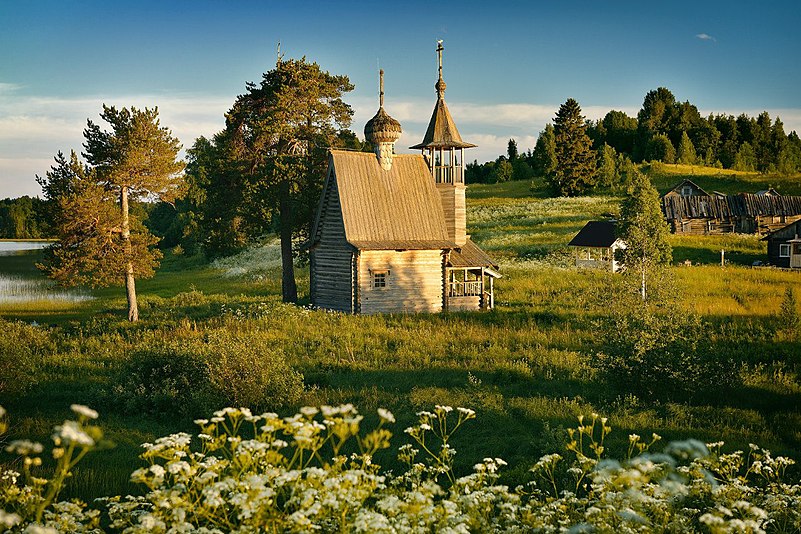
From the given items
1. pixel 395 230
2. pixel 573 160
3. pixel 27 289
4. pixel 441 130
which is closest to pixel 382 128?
pixel 441 130

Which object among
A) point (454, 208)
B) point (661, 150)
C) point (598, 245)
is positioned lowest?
point (598, 245)

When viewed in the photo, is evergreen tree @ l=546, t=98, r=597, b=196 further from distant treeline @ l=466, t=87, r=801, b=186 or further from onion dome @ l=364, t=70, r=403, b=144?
onion dome @ l=364, t=70, r=403, b=144

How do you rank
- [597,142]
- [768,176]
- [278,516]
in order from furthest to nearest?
1. [597,142]
2. [768,176]
3. [278,516]

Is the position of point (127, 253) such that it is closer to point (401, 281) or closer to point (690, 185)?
point (401, 281)

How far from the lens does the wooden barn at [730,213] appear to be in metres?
69.0

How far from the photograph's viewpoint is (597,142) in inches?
5118

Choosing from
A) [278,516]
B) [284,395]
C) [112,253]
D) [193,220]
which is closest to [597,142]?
[193,220]

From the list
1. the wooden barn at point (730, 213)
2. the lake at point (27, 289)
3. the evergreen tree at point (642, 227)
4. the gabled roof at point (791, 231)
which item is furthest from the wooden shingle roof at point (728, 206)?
the lake at point (27, 289)

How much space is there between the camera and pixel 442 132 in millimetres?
35312

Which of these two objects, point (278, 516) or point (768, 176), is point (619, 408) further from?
point (768, 176)

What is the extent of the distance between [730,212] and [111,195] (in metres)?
62.0

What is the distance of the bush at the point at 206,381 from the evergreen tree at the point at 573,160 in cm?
7224

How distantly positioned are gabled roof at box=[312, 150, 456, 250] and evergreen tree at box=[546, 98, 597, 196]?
53.2 metres

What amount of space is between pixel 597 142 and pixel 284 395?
124243mm
